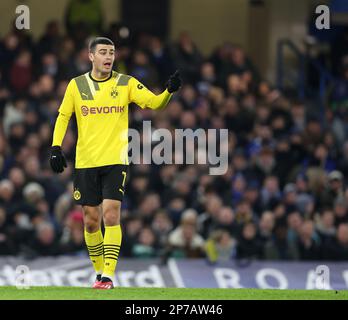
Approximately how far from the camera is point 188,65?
71.8 ft

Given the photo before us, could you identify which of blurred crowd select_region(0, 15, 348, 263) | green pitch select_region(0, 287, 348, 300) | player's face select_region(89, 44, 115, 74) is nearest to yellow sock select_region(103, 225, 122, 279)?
green pitch select_region(0, 287, 348, 300)

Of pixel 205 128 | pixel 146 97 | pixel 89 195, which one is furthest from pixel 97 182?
pixel 205 128

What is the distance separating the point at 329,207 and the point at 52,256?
13.4 feet

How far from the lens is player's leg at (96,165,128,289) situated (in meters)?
12.7

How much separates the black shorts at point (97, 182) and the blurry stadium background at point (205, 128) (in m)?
4.64

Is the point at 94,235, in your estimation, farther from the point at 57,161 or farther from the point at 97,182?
the point at 57,161

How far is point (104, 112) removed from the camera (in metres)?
12.8

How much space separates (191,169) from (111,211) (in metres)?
7.46

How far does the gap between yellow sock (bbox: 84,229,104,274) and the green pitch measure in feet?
1.00

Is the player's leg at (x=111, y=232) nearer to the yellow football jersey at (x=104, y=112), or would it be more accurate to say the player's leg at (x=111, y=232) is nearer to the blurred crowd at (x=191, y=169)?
the yellow football jersey at (x=104, y=112)

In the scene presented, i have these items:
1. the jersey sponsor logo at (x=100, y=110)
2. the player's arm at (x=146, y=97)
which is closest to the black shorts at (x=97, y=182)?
the jersey sponsor logo at (x=100, y=110)

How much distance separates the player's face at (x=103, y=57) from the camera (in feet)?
41.7

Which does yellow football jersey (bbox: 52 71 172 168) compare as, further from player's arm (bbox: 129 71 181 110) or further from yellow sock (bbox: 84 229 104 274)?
yellow sock (bbox: 84 229 104 274)
